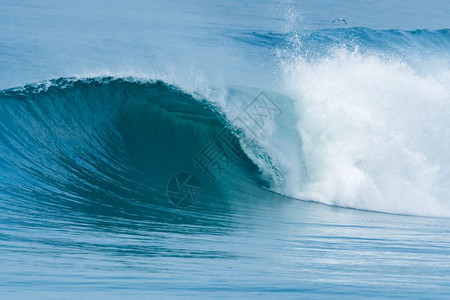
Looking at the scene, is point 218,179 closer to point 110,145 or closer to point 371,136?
point 110,145

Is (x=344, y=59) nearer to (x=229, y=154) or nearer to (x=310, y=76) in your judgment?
(x=310, y=76)

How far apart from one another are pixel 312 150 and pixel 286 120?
47.0 inches

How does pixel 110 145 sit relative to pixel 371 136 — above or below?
below

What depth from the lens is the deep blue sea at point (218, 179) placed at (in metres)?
5.40

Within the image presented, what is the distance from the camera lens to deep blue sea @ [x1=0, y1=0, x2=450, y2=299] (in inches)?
213

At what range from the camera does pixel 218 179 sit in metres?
9.99

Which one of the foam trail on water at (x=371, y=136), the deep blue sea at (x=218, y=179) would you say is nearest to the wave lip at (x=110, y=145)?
the deep blue sea at (x=218, y=179)

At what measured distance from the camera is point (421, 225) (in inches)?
324

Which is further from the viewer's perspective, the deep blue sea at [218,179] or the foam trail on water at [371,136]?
the foam trail on water at [371,136]

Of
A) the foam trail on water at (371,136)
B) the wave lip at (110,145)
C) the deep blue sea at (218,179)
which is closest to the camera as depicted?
the deep blue sea at (218,179)

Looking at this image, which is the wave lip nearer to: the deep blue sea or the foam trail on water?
the deep blue sea

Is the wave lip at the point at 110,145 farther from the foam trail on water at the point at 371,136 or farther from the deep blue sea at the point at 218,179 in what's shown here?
the foam trail on water at the point at 371,136

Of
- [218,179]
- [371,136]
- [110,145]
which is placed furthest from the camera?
[371,136]

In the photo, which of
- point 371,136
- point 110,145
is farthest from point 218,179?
point 371,136
